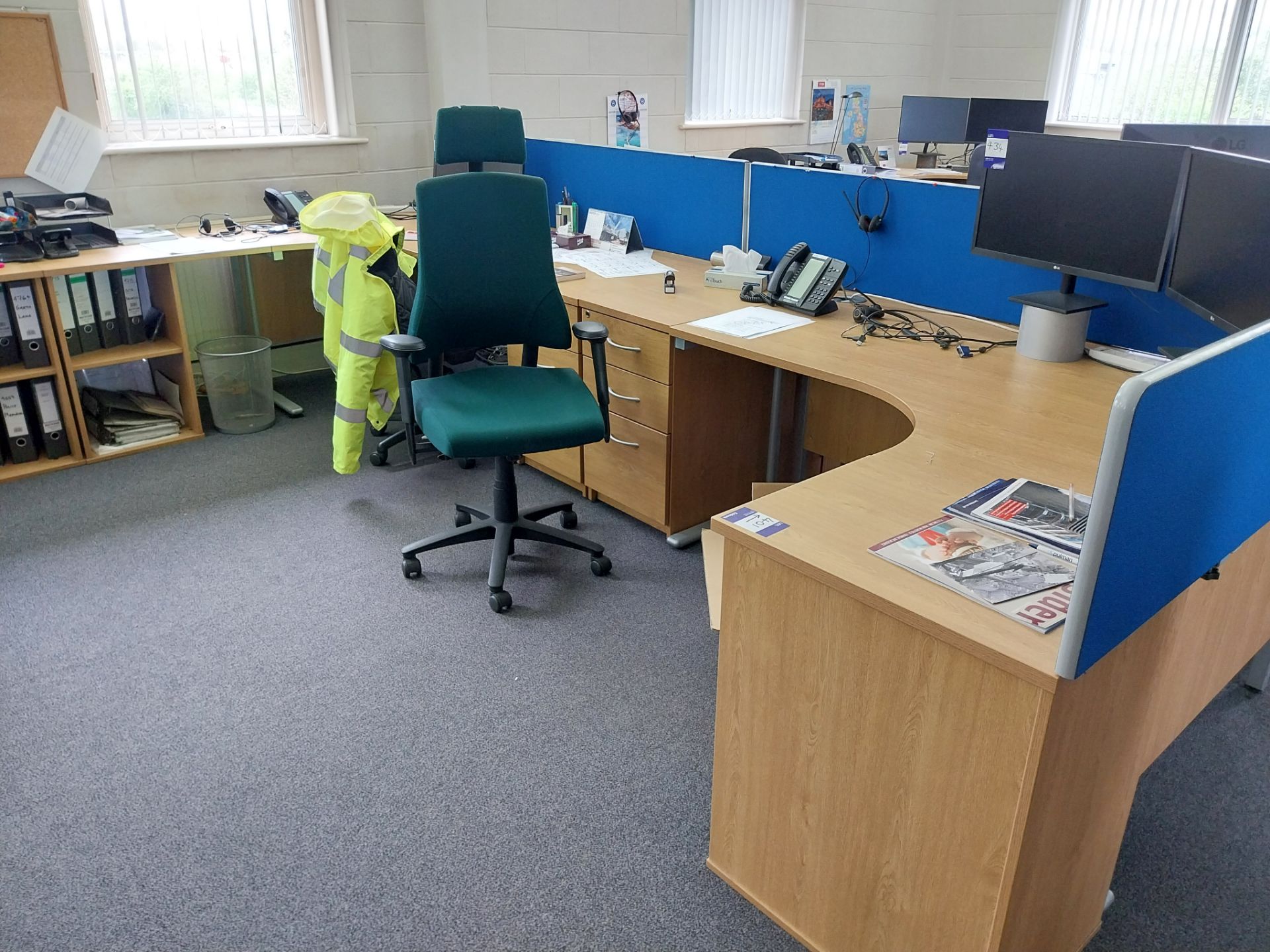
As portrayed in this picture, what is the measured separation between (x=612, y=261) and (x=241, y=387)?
5.44 ft

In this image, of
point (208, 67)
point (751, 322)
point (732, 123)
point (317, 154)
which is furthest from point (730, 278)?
point (732, 123)

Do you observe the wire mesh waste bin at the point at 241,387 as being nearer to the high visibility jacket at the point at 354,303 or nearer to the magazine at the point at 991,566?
the high visibility jacket at the point at 354,303

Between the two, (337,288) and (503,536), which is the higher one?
(337,288)

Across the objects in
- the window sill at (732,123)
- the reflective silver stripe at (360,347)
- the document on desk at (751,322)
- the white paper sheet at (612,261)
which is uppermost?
the window sill at (732,123)

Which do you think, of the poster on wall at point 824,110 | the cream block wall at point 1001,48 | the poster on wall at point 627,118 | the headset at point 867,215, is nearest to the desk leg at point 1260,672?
the headset at point 867,215

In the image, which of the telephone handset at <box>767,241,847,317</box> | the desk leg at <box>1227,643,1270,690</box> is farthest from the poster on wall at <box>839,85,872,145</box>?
the desk leg at <box>1227,643,1270,690</box>

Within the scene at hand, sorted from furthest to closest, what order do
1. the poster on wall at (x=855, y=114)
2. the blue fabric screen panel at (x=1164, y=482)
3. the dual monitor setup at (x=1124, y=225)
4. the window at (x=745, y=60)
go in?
the poster on wall at (x=855, y=114) → the window at (x=745, y=60) → the dual monitor setup at (x=1124, y=225) → the blue fabric screen panel at (x=1164, y=482)

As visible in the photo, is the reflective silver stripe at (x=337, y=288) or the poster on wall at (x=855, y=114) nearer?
the reflective silver stripe at (x=337, y=288)

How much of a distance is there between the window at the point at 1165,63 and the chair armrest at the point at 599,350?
5360mm

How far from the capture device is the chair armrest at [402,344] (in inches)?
97.2

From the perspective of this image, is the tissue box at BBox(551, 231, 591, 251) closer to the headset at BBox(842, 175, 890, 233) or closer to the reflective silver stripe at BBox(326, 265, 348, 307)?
the reflective silver stripe at BBox(326, 265, 348, 307)

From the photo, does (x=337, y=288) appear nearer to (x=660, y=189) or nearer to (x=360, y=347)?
(x=360, y=347)

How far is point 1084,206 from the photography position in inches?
86.7

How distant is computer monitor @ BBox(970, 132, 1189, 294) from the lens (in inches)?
81.8
